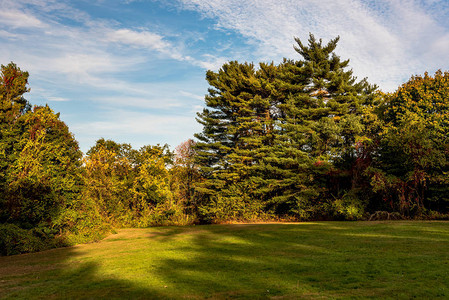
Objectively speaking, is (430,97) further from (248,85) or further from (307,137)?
(248,85)

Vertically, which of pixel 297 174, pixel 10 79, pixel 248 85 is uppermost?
pixel 248 85

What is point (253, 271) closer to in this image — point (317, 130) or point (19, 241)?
point (19, 241)

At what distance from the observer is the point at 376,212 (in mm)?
24281

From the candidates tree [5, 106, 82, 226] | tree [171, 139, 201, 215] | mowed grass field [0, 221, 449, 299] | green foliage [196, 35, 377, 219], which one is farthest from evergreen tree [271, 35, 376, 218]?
tree [5, 106, 82, 226]

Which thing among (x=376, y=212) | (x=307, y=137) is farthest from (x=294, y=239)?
(x=307, y=137)

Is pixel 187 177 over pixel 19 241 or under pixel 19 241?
over

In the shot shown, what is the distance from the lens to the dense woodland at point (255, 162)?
60.2 ft

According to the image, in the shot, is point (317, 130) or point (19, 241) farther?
point (317, 130)

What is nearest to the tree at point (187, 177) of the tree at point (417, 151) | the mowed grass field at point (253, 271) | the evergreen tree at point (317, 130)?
the evergreen tree at point (317, 130)

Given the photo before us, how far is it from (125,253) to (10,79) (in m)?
15.3

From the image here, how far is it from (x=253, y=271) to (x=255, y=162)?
84.4 feet

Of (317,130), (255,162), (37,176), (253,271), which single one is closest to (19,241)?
(37,176)

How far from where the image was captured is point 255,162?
34.2 metres

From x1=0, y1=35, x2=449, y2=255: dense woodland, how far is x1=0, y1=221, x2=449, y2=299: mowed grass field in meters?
5.75
